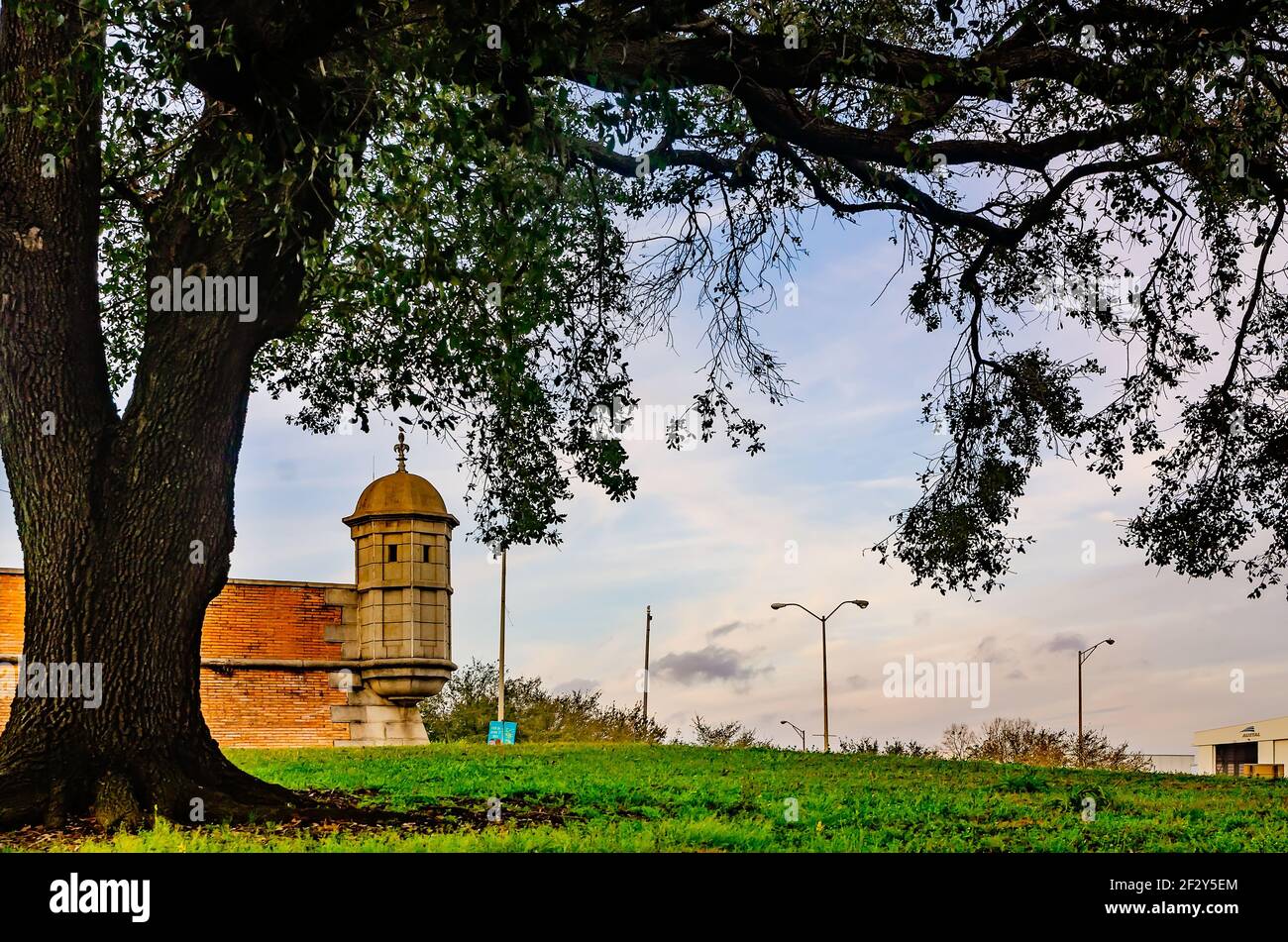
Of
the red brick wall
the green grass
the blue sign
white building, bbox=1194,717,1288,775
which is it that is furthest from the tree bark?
white building, bbox=1194,717,1288,775

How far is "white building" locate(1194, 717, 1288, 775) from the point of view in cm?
5803

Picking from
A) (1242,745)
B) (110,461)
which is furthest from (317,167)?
(1242,745)

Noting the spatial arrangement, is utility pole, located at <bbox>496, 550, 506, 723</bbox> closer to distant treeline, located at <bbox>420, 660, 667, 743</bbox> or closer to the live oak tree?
distant treeline, located at <bbox>420, 660, 667, 743</bbox>

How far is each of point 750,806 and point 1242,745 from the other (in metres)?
64.0

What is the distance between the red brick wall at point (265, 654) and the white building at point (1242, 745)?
4378 cm

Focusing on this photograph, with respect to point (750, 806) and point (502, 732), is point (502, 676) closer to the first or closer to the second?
point (502, 732)

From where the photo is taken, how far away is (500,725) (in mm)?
30734

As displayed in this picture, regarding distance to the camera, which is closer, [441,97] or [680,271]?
[441,97]

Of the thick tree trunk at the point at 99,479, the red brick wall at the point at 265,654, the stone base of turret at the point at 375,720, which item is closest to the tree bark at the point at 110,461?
the thick tree trunk at the point at 99,479

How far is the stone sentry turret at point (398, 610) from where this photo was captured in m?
26.5

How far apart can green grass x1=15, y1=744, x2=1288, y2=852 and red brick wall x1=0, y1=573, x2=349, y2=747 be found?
24.8 ft
